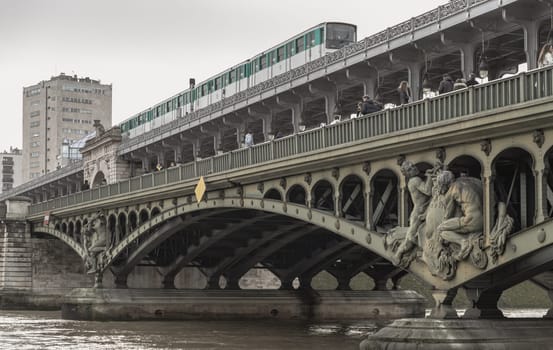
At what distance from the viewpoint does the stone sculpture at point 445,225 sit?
30.5 m

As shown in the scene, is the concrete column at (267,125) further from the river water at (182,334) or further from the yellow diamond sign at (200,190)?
the river water at (182,334)

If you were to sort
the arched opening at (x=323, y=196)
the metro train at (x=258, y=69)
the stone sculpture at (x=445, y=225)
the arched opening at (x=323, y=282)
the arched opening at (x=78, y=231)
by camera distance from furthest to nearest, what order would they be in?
the arched opening at (x=323, y=282), the arched opening at (x=78, y=231), the metro train at (x=258, y=69), the arched opening at (x=323, y=196), the stone sculpture at (x=445, y=225)

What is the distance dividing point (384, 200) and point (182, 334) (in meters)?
20.3

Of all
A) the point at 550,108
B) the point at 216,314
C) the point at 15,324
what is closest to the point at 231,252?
the point at 216,314

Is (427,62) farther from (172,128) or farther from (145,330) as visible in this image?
(172,128)

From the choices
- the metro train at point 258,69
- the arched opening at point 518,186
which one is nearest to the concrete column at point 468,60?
the arched opening at point 518,186

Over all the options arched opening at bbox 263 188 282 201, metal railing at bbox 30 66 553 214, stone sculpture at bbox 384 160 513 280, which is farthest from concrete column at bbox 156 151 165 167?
stone sculpture at bbox 384 160 513 280

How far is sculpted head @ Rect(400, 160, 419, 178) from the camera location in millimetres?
33219

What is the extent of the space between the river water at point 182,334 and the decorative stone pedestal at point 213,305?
1.69m

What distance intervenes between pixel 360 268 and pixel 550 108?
41.1 metres

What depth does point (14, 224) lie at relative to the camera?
9025 cm

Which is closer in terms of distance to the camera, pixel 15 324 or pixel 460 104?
pixel 460 104

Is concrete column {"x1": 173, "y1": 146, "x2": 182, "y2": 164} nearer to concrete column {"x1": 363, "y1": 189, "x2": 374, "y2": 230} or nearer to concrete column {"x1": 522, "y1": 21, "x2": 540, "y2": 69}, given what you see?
concrete column {"x1": 363, "y1": 189, "x2": 374, "y2": 230}

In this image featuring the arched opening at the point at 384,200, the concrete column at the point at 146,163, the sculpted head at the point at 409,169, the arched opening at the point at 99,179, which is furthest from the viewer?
the arched opening at the point at 99,179
